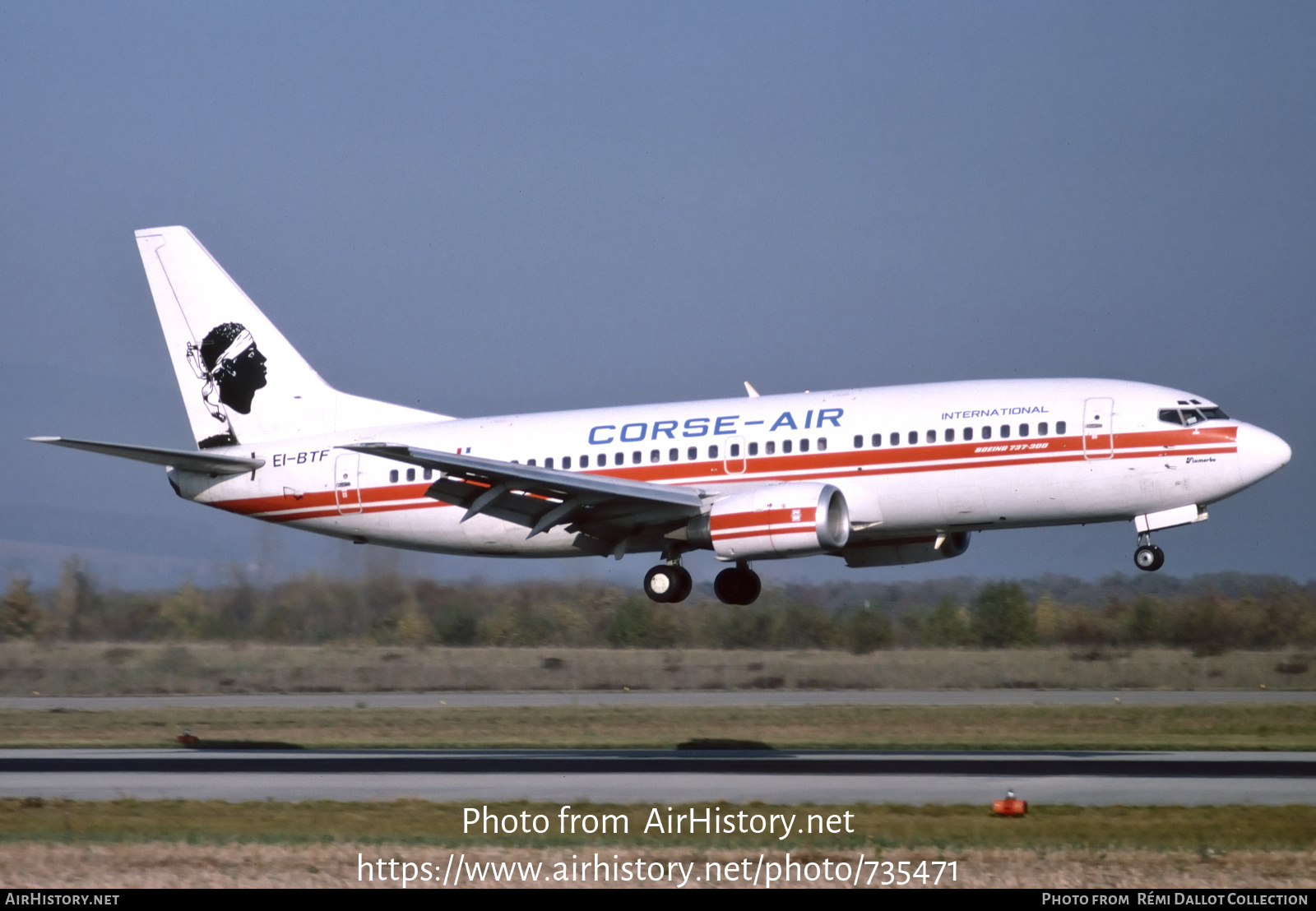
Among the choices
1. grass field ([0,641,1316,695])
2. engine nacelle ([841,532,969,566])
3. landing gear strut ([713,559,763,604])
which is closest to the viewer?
engine nacelle ([841,532,969,566])

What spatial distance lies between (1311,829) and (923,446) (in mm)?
14633

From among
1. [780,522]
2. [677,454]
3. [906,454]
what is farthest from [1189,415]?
[677,454]

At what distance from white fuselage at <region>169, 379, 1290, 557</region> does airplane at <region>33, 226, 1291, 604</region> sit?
0.04 metres

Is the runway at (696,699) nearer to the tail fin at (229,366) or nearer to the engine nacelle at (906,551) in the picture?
the engine nacelle at (906,551)

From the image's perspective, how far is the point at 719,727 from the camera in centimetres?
3919

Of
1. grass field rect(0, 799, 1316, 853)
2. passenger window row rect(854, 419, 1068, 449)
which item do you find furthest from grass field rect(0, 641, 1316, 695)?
grass field rect(0, 799, 1316, 853)

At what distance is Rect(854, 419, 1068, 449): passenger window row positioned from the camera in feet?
109

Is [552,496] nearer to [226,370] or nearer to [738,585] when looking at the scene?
[738,585]

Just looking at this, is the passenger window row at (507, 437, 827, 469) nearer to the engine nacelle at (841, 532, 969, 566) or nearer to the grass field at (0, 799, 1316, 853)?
the engine nacelle at (841, 532, 969, 566)

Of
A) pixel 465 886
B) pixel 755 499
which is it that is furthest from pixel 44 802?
pixel 755 499

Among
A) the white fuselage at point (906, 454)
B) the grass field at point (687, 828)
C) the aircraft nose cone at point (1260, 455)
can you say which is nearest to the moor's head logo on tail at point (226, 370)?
the white fuselage at point (906, 454)

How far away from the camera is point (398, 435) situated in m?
40.2

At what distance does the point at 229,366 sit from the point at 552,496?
1164cm

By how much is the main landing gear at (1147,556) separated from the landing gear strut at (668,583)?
988 centimetres
